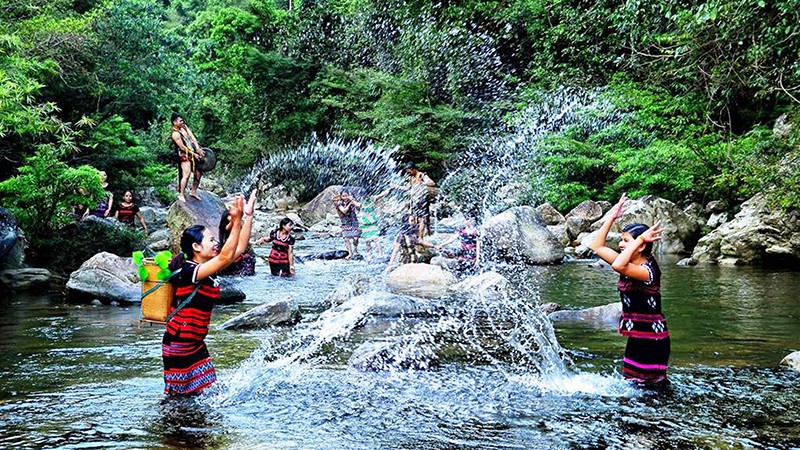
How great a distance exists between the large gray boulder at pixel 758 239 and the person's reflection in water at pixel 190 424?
1259 cm

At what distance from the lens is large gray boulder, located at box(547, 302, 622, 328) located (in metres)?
9.74

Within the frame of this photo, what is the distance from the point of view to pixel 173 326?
18.9 ft

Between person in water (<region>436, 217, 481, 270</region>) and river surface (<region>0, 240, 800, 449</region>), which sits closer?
river surface (<region>0, 240, 800, 449</region>)

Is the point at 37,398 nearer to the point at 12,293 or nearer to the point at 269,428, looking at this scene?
the point at 269,428

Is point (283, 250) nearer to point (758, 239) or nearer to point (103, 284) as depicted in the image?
point (103, 284)

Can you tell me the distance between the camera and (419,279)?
13.6 metres

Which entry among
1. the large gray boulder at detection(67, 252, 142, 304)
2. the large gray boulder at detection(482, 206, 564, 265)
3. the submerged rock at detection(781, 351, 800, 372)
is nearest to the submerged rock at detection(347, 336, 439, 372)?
the submerged rock at detection(781, 351, 800, 372)

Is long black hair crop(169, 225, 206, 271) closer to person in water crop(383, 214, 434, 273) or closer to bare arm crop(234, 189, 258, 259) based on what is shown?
bare arm crop(234, 189, 258, 259)

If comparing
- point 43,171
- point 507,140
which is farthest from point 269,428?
point 507,140

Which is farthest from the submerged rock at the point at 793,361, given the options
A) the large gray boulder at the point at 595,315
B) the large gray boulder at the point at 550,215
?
the large gray boulder at the point at 550,215

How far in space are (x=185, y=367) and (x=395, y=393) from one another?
1678mm

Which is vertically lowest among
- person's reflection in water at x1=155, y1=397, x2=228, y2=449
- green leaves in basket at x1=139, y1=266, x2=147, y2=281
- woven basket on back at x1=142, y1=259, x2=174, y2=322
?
person's reflection in water at x1=155, y1=397, x2=228, y2=449

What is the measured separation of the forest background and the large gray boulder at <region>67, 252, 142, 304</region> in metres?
2.37

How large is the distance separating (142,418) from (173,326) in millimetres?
682
